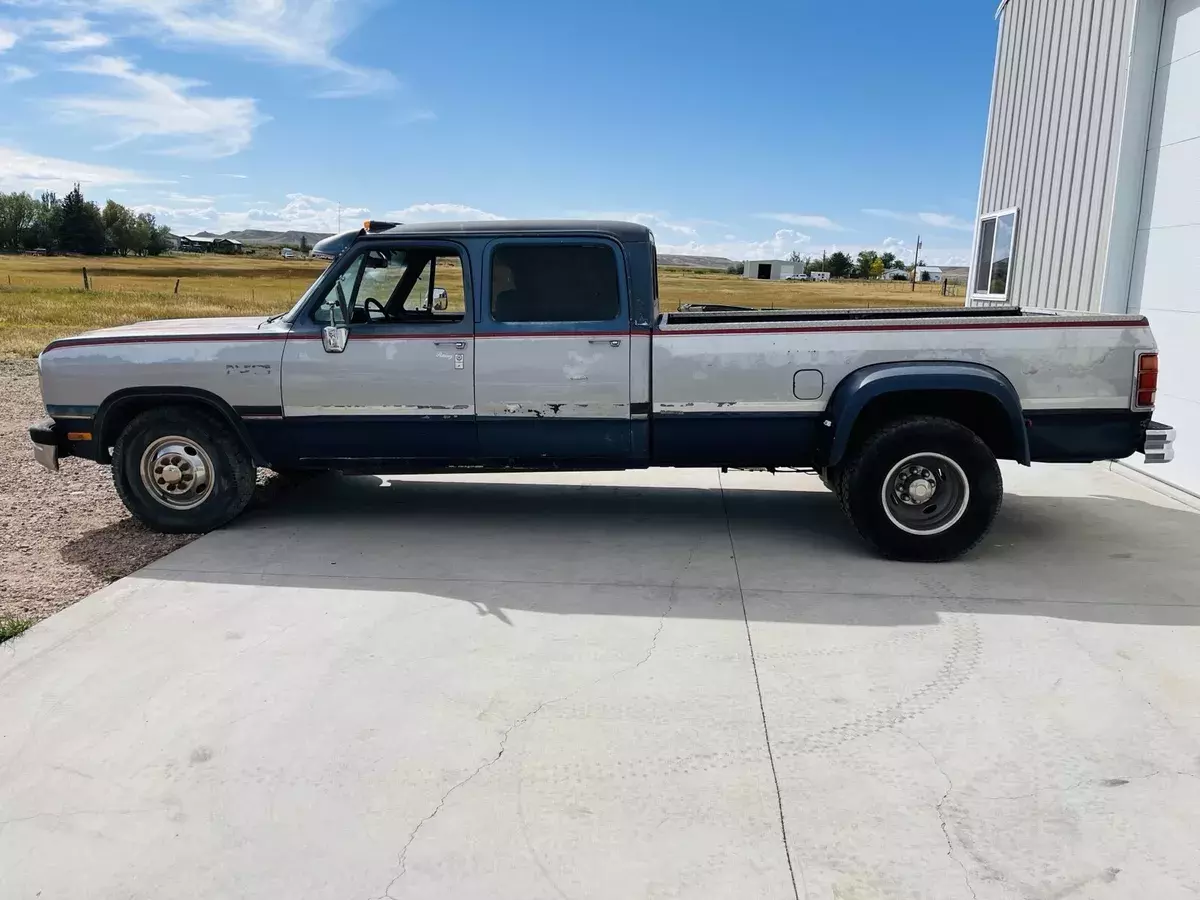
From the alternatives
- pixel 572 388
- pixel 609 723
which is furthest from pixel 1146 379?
pixel 609 723

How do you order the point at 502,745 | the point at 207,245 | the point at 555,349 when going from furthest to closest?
the point at 207,245 → the point at 555,349 → the point at 502,745

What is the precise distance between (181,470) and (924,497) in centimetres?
464

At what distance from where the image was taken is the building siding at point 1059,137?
8.10 meters

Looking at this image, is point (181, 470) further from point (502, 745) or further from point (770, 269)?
point (770, 269)

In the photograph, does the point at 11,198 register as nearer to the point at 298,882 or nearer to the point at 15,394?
the point at 15,394

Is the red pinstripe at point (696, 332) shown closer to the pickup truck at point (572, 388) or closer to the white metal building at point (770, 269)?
the pickup truck at point (572, 388)

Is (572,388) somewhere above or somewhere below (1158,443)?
above

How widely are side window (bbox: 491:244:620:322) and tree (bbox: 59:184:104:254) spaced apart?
12005 cm

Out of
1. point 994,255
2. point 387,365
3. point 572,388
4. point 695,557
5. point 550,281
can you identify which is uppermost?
point 994,255

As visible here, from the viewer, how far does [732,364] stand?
5.35 m

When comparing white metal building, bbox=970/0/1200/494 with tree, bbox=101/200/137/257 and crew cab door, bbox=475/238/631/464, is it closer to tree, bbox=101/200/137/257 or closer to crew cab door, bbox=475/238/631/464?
crew cab door, bbox=475/238/631/464

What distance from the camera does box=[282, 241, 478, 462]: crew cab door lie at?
5574 millimetres

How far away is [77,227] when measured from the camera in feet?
352

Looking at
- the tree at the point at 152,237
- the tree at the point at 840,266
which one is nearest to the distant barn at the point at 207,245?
the tree at the point at 152,237
